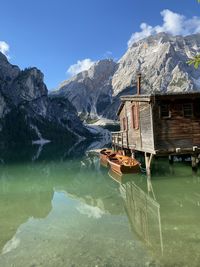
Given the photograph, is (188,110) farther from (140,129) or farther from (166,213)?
(166,213)

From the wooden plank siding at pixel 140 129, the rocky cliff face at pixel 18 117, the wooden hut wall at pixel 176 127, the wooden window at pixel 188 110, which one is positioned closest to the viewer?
the wooden hut wall at pixel 176 127

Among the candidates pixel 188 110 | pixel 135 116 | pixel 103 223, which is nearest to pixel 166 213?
pixel 103 223

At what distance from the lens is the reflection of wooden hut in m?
14.9

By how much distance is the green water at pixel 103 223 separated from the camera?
12.9 m

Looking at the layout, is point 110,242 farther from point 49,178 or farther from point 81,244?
point 49,178

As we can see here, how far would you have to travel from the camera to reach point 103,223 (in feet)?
58.0

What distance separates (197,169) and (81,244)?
21.9 meters

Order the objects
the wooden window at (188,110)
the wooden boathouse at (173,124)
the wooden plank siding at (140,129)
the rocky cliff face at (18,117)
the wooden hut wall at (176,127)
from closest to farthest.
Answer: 1. the wooden boathouse at (173,124)
2. the wooden hut wall at (176,127)
3. the wooden window at (188,110)
4. the wooden plank siding at (140,129)
5. the rocky cliff face at (18,117)

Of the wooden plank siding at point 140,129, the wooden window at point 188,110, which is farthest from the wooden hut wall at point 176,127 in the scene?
the wooden plank siding at point 140,129

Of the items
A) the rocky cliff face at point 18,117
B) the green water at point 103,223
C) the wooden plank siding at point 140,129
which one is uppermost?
the rocky cliff face at point 18,117

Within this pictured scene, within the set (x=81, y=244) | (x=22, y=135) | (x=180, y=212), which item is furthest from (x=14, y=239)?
(x=22, y=135)

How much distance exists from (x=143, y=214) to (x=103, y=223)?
8.09ft

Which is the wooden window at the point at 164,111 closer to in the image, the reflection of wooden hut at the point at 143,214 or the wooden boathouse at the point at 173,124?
the wooden boathouse at the point at 173,124

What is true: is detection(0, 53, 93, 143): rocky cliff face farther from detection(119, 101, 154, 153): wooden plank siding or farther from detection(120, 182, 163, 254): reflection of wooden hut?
detection(120, 182, 163, 254): reflection of wooden hut
